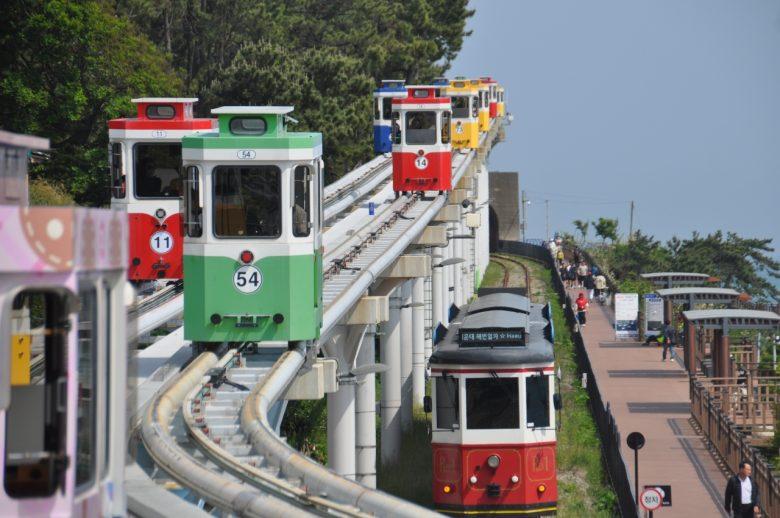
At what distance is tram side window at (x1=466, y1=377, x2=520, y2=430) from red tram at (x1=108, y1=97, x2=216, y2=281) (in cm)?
507

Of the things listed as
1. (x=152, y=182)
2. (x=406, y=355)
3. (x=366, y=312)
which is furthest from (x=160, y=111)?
(x=406, y=355)

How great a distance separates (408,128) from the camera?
150 ft

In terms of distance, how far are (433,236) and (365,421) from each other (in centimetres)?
1097

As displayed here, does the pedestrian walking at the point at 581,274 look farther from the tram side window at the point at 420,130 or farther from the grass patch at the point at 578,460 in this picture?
the tram side window at the point at 420,130

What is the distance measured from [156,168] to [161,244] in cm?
114

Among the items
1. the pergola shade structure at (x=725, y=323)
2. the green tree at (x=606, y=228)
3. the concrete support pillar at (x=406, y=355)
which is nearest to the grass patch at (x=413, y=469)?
the concrete support pillar at (x=406, y=355)

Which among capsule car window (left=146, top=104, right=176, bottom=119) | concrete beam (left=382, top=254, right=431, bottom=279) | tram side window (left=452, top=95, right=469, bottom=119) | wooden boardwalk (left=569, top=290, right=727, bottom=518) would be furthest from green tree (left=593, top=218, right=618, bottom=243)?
capsule car window (left=146, top=104, right=176, bottom=119)

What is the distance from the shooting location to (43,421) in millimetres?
7535

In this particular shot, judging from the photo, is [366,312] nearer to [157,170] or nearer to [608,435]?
[157,170]

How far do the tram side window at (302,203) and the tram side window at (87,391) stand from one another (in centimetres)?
1052

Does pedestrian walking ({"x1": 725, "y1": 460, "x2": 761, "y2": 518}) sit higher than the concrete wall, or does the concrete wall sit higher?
the concrete wall

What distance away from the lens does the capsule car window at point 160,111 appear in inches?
1001

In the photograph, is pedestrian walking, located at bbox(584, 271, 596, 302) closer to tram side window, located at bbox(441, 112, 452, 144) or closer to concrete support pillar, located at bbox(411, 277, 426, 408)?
concrete support pillar, located at bbox(411, 277, 426, 408)

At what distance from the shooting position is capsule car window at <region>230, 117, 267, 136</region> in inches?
722
